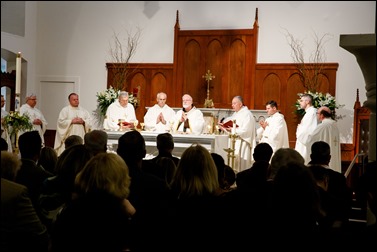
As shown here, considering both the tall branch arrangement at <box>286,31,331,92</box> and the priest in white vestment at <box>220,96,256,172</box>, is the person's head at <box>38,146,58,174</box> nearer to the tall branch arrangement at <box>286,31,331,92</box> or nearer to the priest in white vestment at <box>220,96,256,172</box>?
the priest in white vestment at <box>220,96,256,172</box>

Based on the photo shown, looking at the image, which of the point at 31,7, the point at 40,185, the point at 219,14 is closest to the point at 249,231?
the point at 40,185

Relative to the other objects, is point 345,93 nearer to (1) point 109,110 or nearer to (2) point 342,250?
(1) point 109,110

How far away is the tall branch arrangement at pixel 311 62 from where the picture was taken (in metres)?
11.5

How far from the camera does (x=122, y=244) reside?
2.72m

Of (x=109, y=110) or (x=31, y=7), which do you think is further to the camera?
(x=31, y=7)

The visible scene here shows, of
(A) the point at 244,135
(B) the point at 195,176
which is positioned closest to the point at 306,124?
(A) the point at 244,135

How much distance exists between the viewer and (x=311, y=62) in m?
11.7

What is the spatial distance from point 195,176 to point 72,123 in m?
8.62

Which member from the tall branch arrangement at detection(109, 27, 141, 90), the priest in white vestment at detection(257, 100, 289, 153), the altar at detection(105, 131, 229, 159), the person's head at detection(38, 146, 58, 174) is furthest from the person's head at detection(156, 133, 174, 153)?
the tall branch arrangement at detection(109, 27, 141, 90)

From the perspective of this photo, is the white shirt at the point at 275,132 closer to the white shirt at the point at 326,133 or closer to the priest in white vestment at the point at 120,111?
the white shirt at the point at 326,133

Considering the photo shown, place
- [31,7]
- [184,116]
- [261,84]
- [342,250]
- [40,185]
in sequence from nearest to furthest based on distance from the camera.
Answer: [342,250] < [40,185] < [184,116] < [261,84] < [31,7]

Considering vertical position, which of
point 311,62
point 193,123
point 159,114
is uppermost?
point 311,62

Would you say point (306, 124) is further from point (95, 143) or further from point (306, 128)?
point (95, 143)

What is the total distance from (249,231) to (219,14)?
1033 centimetres
